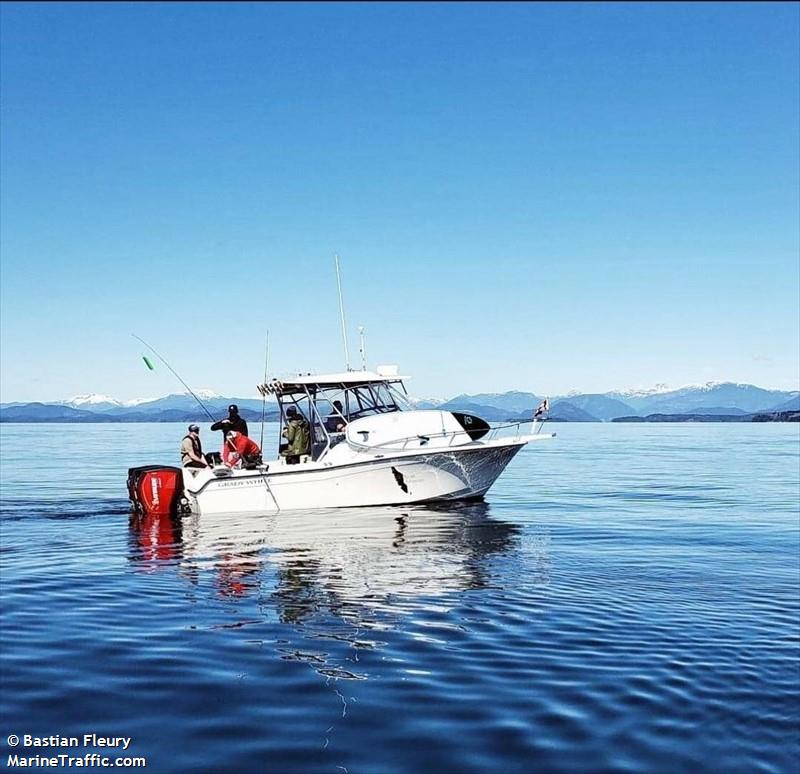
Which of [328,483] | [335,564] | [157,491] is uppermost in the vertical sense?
[328,483]

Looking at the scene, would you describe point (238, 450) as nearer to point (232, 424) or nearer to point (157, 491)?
point (232, 424)

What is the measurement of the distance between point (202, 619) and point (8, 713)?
3.90 m

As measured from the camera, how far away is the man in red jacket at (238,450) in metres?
23.8

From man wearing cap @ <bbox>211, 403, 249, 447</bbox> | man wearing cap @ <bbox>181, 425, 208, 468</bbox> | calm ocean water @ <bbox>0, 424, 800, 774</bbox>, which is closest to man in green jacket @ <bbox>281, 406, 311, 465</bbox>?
man wearing cap @ <bbox>211, 403, 249, 447</bbox>

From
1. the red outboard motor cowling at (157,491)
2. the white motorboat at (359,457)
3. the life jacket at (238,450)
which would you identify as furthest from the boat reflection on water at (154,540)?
the life jacket at (238,450)

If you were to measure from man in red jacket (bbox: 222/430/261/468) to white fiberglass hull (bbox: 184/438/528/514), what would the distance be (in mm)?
483

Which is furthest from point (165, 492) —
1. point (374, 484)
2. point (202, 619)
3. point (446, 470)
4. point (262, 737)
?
point (262, 737)

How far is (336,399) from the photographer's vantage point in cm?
2516

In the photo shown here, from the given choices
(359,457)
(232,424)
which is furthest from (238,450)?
(359,457)

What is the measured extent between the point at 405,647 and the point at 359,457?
46.5 ft

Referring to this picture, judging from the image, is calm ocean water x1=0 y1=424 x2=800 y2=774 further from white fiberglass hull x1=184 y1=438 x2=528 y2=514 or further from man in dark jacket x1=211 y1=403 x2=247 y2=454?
man in dark jacket x1=211 y1=403 x2=247 y2=454

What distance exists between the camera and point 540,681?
A: 8.48 meters

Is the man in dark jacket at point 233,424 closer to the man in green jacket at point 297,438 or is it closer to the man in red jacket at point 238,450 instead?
the man in red jacket at point 238,450

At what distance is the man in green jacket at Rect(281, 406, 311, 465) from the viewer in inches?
966
